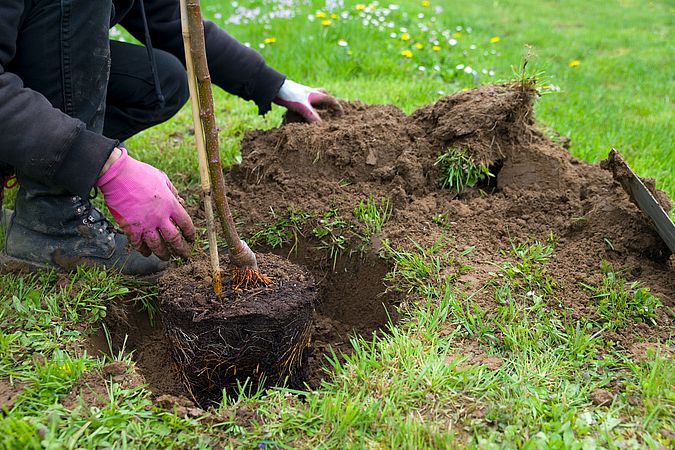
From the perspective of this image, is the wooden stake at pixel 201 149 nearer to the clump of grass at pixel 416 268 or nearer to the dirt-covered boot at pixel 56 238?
the dirt-covered boot at pixel 56 238

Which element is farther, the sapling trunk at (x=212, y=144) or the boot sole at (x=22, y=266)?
the boot sole at (x=22, y=266)

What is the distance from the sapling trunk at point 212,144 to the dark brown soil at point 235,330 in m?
0.06

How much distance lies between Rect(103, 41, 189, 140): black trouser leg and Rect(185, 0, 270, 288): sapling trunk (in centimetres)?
106

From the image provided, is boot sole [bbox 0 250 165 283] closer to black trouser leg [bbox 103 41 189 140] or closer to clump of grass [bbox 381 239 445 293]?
black trouser leg [bbox 103 41 189 140]

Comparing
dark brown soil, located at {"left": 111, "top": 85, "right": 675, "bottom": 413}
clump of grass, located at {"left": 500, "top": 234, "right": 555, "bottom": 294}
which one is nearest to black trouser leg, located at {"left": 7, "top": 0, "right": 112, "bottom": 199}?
dark brown soil, located at {"left": 111, "top": 85, "right": 675, "bottom": 413}

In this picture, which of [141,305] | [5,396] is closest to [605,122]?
[141,305]

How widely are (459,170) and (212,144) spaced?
4.22 ft

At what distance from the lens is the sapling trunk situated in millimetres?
1701

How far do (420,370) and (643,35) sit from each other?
20.2ft

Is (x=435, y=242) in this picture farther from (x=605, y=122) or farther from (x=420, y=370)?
(x=605, y=122)

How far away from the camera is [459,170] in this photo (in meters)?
2.75

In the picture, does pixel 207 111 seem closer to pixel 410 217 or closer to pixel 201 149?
pixel 201 149

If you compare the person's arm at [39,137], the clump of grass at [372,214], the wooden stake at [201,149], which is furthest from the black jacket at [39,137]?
the clump of grass at [372,214]

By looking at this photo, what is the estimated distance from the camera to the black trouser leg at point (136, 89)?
9.27 ft
